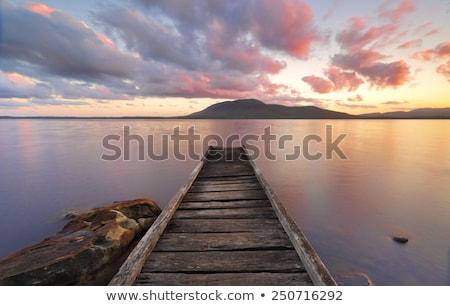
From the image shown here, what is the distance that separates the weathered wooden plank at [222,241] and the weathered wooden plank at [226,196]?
1547mm

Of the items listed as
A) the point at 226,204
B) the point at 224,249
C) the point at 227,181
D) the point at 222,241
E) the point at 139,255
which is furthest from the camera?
the point at 227,181

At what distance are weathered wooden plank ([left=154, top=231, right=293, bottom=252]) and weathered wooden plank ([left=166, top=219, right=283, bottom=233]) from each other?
0.12m

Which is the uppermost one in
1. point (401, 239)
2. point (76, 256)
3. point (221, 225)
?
point (221, 225)

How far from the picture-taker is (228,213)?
4.05 m

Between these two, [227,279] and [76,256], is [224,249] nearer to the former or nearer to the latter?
[227,279]

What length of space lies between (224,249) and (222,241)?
190mm

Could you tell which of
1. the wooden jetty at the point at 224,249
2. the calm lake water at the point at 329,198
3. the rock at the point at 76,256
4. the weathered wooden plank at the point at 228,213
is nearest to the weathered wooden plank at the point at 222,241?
the wooden jetty at the point at 224,249

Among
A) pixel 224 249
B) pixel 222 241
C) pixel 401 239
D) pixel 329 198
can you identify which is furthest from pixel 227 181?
pixel 329 198

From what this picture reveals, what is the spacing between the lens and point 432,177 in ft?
43.1

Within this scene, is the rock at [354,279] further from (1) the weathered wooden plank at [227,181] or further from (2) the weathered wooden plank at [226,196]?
(1) the weathered wooden plank at [227,181]

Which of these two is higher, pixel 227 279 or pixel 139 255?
pixel 139 255

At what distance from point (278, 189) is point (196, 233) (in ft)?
27.9

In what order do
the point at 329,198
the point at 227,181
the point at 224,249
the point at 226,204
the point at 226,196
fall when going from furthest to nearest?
the point at 329,198, the point at 227,181, the point at 226,196, the point at 226,204, the point at 224,249
